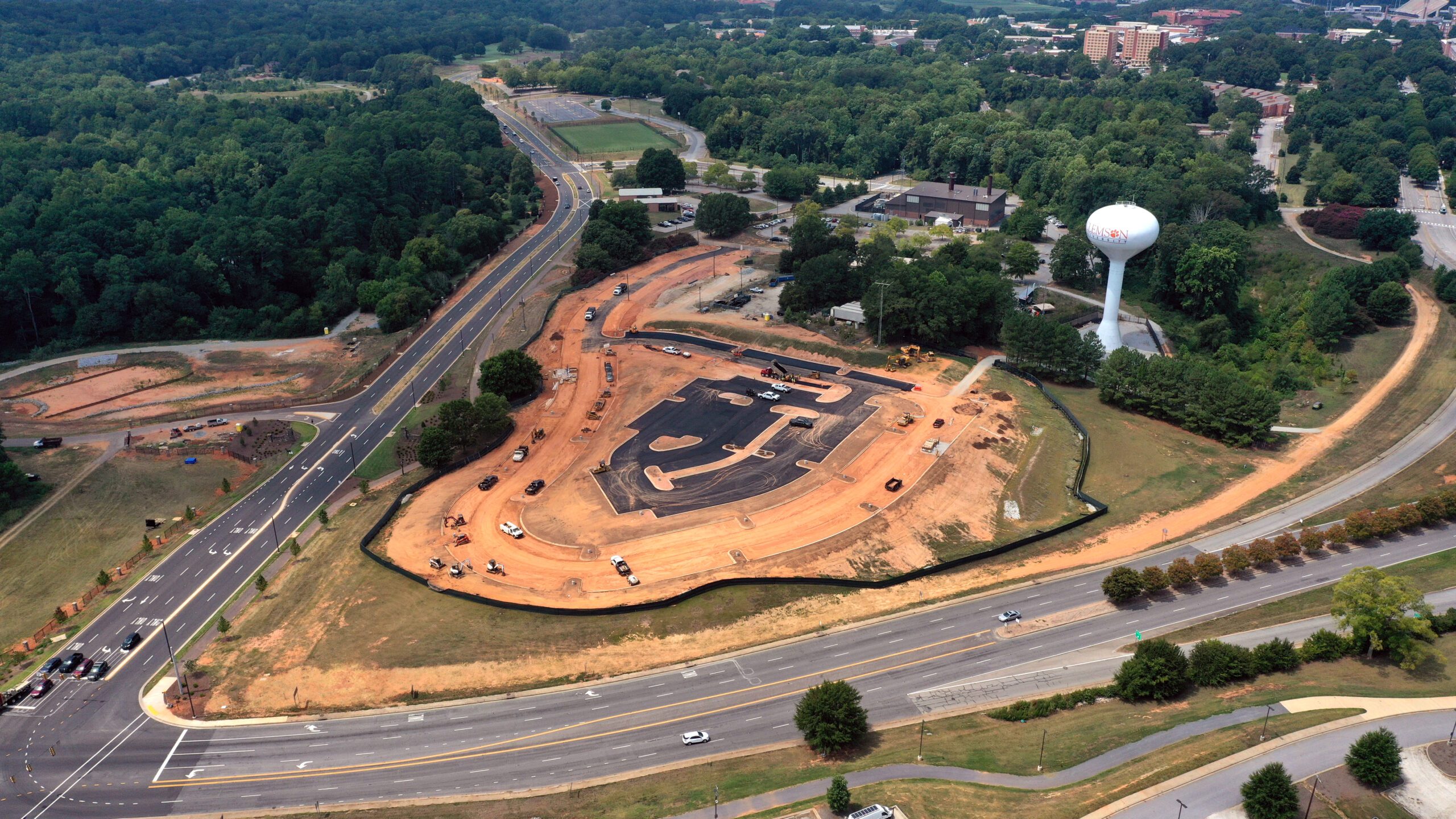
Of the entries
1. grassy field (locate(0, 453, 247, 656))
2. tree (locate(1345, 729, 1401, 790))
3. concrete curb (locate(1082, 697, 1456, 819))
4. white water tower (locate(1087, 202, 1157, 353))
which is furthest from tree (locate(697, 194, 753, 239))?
tree (locate(1345, 729, 1401, 790))

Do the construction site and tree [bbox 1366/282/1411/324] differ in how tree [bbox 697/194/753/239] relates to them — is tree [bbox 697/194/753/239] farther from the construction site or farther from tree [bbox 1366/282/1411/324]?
tree [bbox 1366/282/1411/324]

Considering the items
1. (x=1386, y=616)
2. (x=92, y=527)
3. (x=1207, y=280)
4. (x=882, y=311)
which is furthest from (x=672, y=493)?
(x=1207, y=280)

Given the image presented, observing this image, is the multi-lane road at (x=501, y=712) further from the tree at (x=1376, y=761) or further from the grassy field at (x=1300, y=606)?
the tree at (x=1376, y=761)

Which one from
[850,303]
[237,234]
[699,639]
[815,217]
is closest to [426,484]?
[699,639]

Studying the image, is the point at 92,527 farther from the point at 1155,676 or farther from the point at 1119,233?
the point at 1119,233

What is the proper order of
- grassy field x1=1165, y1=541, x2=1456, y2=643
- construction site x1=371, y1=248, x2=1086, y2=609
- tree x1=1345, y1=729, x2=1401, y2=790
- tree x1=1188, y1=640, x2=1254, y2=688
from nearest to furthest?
tree x1=1345, y1=729, x2=1401, y2=790 → tree x1=1188, y1=640, x2=1254, y2=688 → grassy field x1=1165, y1=541, x2=1456, y2=643 → construction site x1=371, y1=248, x2=1086, y2=609

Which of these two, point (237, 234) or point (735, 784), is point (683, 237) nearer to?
point (237, 234)
